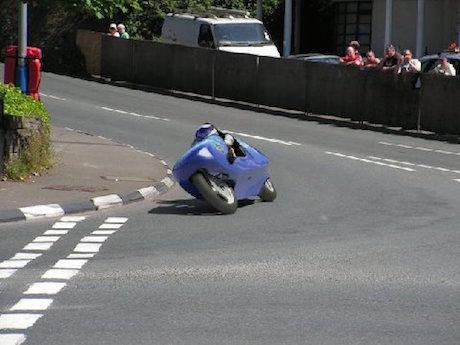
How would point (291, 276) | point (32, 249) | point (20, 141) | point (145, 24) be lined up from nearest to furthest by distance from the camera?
point (291, 276) < point (32, 249) < point (20, 141) < point (145, 24)

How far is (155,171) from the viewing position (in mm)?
19203

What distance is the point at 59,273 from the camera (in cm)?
1034

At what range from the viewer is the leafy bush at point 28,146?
55.4ft

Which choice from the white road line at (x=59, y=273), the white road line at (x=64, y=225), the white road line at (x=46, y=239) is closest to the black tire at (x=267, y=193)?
the white road line at (x=64, y=225)

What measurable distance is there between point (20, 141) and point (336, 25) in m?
33.2

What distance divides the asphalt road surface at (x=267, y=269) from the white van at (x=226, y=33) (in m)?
16.3

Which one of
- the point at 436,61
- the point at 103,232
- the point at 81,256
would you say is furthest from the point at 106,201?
the point at 436,61

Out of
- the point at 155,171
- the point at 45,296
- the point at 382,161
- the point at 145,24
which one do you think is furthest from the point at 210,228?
the point at 145,24

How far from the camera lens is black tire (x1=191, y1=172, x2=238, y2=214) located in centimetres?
1465

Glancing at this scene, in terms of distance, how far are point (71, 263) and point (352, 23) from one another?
38350 mm

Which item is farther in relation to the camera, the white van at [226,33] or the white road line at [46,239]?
the white van at [226,33]

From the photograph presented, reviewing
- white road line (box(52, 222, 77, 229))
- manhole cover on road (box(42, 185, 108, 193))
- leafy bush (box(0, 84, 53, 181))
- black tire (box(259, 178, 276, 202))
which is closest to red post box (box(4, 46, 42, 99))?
leafy bush (box(0, 84, 53, 181))

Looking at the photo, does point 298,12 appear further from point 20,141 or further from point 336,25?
point 20,141

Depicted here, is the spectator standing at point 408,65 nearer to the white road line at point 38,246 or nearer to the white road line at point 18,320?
the white road line at point 38,246
